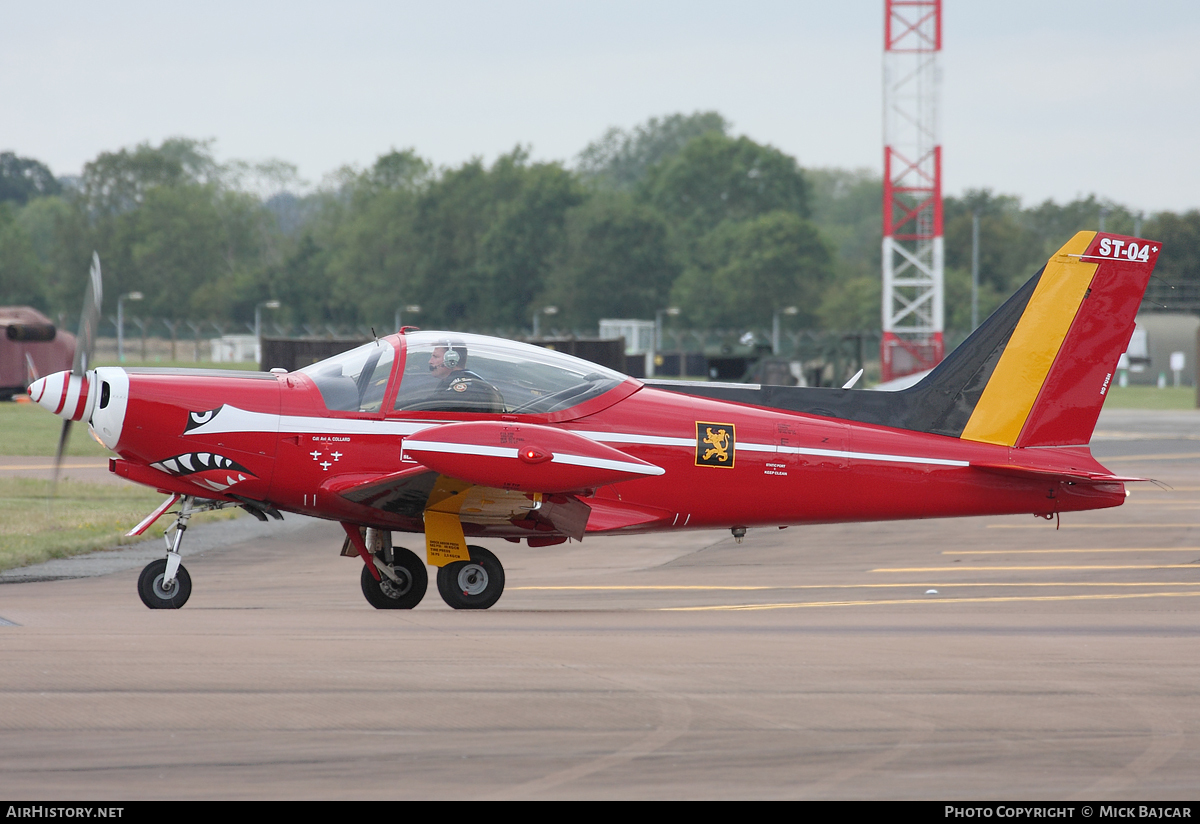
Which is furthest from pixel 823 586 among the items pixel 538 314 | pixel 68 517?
→ pixel 538 314

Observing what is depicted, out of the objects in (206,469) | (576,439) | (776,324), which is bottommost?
(206,469)

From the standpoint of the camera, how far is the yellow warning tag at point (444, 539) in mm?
9719

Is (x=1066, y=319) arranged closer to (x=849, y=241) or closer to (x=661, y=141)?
(x=849, y=241)

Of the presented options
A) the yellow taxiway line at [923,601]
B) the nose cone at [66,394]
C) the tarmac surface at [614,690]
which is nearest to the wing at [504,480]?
the tarmac surface at [614,690]

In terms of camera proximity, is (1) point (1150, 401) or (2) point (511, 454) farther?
(1) point (1150, 401)

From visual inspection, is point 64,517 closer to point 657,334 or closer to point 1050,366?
point 1050,366

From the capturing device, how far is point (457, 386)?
32.0ft

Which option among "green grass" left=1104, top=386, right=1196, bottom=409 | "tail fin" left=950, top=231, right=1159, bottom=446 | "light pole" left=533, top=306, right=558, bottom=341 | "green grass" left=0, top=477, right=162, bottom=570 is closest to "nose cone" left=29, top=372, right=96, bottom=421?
"green grass" left=0, top=477, right=162, bottom=570

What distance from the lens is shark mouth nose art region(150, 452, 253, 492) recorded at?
31.3 feet

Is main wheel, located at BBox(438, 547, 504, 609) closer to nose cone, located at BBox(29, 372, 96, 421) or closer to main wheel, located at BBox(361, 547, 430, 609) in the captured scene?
main wheel, located at BBox(361, 547, 430, 609)

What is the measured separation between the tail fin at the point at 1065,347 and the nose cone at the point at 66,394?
22.8ft

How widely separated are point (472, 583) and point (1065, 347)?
555cm

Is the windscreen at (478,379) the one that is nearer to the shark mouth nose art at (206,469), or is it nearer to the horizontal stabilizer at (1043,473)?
the shark mouth nose art at (206,469)

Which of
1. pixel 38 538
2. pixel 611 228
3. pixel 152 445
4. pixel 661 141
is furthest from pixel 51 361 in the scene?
pixel 661 141
